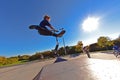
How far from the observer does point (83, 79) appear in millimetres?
1818

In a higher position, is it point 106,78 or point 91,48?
point 91,48

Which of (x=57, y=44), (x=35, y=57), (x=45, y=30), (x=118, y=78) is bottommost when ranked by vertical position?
(x=118, y=78)

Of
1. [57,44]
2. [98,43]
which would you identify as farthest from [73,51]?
[57,44]

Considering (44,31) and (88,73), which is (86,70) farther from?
(44,31)

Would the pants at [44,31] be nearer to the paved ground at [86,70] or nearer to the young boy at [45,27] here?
the young boy at [45,27]

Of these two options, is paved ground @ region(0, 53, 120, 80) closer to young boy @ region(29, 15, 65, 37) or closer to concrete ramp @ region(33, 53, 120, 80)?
concrete ramp @ region(33, 53, 120, 80)

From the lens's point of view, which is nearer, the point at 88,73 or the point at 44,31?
the point at 88,73

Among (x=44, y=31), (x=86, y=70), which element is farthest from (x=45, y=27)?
(x=86, y=70)

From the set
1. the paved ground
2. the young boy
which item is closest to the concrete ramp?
the paved ground

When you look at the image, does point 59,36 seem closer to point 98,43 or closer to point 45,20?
point 45,20

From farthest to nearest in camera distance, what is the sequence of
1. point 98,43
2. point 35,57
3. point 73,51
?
point 98,43 < point 35,57 < point 73,51

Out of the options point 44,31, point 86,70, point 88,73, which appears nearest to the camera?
point 88,73

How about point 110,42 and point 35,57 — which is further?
point 110,42

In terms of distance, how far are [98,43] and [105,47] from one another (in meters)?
2.48
